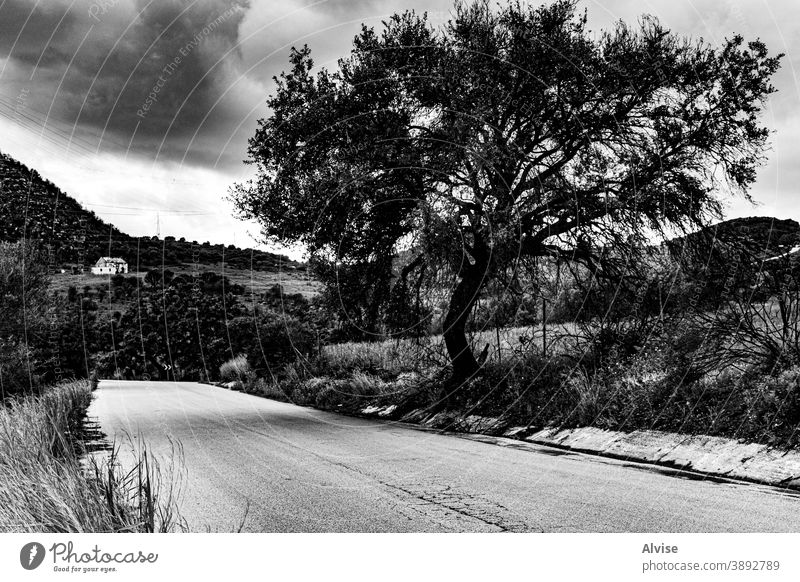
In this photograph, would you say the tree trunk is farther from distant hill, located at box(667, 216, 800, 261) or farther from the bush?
the bush

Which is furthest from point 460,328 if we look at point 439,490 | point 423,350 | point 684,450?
point 439,490

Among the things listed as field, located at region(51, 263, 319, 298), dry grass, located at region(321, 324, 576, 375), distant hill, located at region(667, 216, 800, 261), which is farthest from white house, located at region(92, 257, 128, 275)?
distant hill, located at region(667, 216, 800, 261)

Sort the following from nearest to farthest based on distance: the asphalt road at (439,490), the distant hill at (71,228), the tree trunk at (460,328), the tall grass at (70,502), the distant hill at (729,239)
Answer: the tall grass at (70,502), the asphalt road at (439,490), the distant hill at (71,228), the distant hill at (729,239), the tree trunk at (460,328)

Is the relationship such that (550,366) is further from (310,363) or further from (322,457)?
(310,363)

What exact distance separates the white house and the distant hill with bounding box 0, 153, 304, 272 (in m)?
0.10

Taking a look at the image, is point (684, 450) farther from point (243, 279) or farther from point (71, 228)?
point (243, 279)

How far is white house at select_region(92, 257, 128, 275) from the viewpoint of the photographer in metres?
6.94

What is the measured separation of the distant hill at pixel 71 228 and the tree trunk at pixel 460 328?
5485 mm

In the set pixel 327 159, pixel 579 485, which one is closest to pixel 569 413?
pixel 579 485

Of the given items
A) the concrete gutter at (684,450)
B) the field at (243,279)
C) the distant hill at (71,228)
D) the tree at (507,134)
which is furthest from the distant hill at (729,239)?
the distant hill at (71,228)

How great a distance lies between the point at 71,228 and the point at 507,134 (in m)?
6.89

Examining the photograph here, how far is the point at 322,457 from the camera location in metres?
7.53

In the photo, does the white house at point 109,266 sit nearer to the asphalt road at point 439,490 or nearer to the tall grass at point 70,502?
the asphalt road at point 439,490

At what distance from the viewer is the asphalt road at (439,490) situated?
14.8ft
